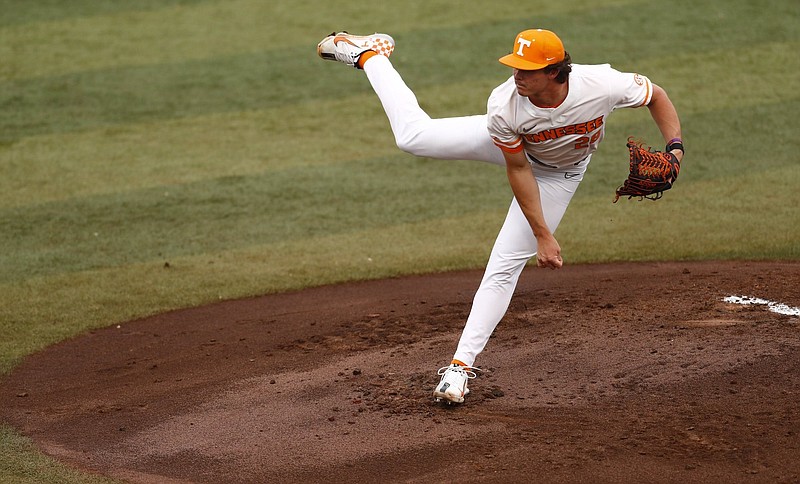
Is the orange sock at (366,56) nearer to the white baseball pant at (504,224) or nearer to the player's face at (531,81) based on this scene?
the white baseball pant at (504,224)

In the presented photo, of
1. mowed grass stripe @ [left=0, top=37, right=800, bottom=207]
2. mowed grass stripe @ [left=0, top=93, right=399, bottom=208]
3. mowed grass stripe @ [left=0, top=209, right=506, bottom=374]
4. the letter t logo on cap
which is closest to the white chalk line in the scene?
mowed grass stripe @ [left=0, top=209, right=506, bottom=374]

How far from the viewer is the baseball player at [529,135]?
17.1 ft

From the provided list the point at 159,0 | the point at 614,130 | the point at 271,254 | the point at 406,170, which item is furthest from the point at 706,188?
the point at 159,0

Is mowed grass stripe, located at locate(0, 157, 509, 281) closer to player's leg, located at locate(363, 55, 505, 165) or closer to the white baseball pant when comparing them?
player's leg, located at locate(363, 55, 505, 165)

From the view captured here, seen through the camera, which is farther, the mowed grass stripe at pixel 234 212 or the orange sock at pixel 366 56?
the mowed grass stripe at pixel 234 212

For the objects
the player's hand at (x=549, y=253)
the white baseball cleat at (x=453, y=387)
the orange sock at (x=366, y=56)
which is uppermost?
the orange sock at (x=366, y=56)

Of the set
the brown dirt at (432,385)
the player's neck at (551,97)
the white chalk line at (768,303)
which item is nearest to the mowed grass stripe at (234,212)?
the brown dirt at (432,385)

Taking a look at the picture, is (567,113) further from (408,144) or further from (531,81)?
(408,144)

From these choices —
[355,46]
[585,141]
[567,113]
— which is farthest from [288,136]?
[567,113]

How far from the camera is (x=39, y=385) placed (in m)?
6.42

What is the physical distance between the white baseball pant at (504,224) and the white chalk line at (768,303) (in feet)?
5.37

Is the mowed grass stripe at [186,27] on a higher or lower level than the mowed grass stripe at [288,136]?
higher

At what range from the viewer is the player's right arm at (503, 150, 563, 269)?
5.34 m

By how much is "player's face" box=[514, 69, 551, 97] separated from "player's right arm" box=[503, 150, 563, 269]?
1.08ft
